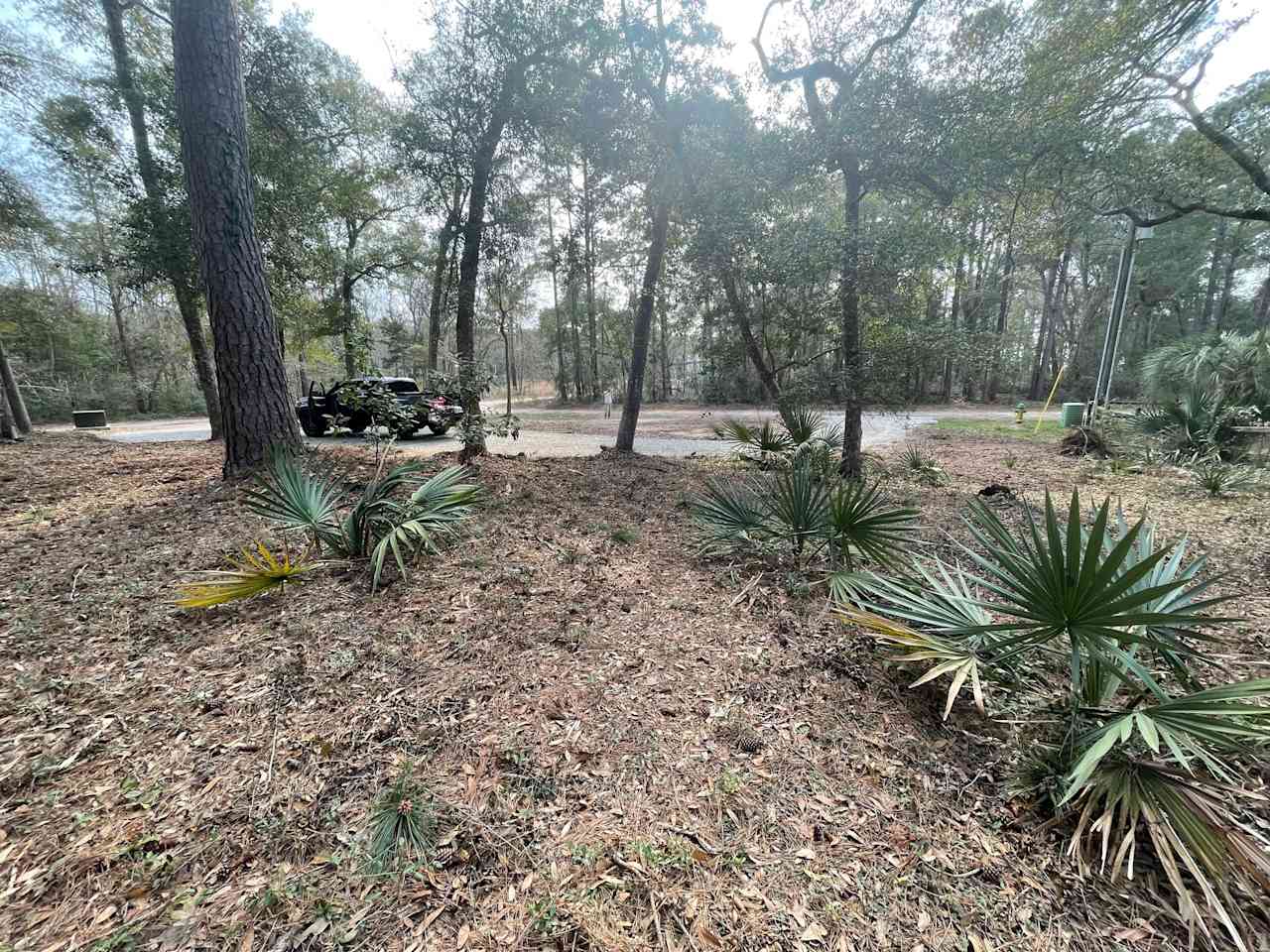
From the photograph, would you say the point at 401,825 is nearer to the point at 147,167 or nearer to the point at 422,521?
the point at 422,521

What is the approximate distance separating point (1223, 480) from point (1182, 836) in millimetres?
6845

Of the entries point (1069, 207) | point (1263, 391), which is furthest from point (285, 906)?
point (1263, 391)

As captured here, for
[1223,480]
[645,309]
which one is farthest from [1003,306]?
[645,309]

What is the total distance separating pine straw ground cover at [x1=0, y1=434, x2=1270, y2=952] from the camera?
1.34 m

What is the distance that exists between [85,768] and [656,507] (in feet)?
13.9

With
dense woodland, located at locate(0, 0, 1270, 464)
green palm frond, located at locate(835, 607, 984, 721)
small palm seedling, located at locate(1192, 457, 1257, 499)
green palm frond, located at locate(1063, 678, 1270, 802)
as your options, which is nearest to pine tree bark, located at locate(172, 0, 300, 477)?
dense woodland, located at locate(0, 0, 1270, 464)

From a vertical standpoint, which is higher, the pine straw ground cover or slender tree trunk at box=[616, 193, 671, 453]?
slender tree trunk at box=[616, 193, 671, 453]

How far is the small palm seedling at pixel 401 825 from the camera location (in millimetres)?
1464

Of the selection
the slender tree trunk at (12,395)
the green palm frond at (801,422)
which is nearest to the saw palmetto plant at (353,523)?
the green palm frond at (801,422)

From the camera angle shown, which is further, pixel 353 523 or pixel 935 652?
pixel 353 523

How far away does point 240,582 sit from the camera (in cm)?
267

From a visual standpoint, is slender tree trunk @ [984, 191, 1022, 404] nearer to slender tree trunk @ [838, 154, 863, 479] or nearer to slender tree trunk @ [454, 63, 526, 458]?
slender tree trunk @ [838, 154, 863, 479]

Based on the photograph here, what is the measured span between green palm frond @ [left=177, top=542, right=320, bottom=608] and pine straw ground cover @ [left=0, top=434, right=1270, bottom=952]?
0.40 feet

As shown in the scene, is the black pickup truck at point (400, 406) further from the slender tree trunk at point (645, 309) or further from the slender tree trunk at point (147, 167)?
the slender tree trunk at point (147, 167)
